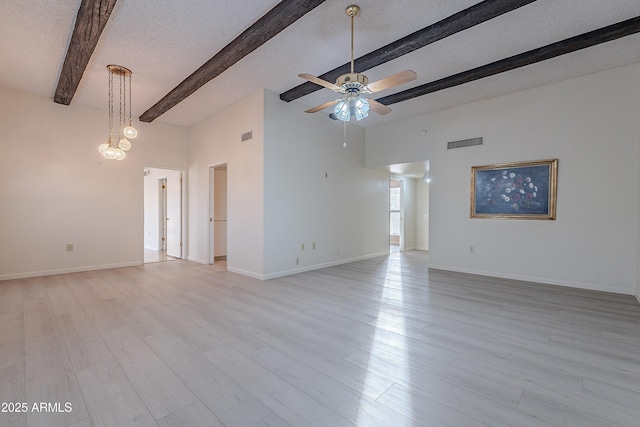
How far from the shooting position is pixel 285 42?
10.9ft

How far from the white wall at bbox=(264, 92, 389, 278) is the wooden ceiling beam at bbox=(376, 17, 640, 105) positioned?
6.00ft

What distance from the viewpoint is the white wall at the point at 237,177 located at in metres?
4.82

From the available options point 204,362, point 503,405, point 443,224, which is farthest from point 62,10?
point 443,224

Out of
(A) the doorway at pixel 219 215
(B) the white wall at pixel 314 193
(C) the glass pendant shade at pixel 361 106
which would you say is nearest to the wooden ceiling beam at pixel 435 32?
(C) the glass pendant shade at pixel 361 106

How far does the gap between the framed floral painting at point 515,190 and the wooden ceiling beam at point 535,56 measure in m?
1.69

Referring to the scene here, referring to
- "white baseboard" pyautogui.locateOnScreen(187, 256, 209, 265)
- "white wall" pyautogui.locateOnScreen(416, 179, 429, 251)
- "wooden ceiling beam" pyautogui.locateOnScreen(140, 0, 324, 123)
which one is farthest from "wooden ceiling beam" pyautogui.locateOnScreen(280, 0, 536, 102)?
"white wall" pyautogui.locateOnScreen(416, 179, 429, 251)

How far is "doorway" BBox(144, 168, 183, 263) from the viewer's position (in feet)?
23.2

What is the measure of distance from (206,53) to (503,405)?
175 inches

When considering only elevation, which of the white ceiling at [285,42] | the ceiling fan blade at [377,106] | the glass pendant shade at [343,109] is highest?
the white ceiling at [285,42]

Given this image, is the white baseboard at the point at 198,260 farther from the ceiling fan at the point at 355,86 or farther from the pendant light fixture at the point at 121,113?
the ceiling fan at the point at 355,86

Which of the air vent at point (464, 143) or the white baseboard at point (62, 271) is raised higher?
the air vent at point (464, 143)

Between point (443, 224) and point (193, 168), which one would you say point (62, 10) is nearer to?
point (193, 168)

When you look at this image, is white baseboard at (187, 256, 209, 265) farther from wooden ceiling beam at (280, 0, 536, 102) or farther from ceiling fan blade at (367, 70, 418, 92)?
ceiling fan blade at (367, 70, 418, 92)

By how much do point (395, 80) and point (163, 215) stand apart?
25.3 feet
